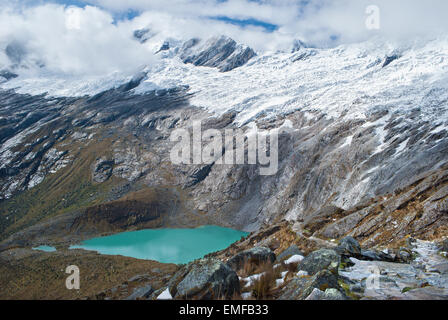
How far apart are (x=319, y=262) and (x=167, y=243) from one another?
75.9 meters

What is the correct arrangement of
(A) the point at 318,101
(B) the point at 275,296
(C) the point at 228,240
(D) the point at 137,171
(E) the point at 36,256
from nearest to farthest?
(B) the point at 275,296
(E) the point at 36,256
(C) the point at 228,240
(A) the point at 318,101
(D) the point at 137,171

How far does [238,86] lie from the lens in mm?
188125

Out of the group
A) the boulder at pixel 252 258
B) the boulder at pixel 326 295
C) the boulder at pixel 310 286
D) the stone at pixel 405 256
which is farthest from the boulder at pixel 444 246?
the boulder at pixel 326 295

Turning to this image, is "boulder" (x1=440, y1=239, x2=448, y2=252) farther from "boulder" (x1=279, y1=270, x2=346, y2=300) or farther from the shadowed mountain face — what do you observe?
"boulder" (x1=279, y1=270, x2=346, y2=300)

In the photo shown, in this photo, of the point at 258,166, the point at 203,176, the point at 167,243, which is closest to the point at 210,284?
the point at 167,243

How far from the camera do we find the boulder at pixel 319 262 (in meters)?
8.49

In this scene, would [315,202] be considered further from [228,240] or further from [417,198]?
[417,198]

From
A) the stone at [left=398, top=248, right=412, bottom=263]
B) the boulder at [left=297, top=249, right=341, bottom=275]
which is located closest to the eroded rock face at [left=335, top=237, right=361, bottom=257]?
the boulder at [left=297, top=249, right=341, bottom=275]

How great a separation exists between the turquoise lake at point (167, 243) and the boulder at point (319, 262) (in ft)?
196

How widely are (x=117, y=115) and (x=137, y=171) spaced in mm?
62726

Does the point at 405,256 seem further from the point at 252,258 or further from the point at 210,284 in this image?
the point at 210,284

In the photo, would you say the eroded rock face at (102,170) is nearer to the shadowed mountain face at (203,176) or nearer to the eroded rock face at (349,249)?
the shadowed mountain face at (203,176)

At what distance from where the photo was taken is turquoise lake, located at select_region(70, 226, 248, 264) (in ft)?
229
